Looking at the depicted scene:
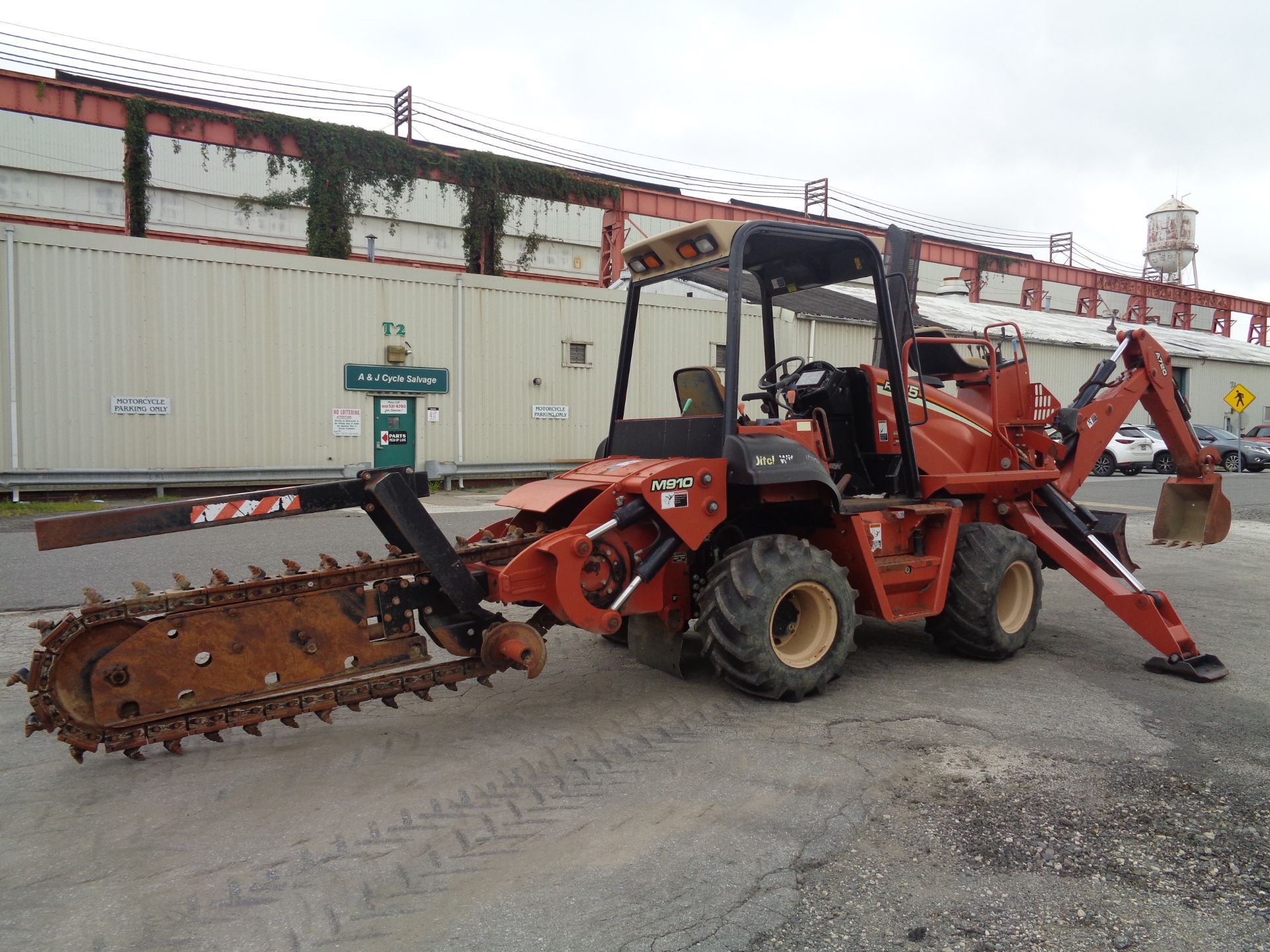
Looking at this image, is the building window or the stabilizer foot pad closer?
the stabilizer foot pad

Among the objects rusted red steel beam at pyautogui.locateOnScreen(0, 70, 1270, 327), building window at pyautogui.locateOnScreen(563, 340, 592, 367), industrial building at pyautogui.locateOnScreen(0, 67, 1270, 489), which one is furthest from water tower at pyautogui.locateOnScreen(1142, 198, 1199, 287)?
building window at pyautogui.locateOnScreen(563, 340, 592, 367)

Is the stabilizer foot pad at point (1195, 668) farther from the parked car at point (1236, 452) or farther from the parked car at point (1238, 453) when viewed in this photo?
the parked car at point (1238, 453)

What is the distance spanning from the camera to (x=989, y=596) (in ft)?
19.2

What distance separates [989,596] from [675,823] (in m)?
3.14

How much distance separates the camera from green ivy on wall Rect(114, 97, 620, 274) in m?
21.2

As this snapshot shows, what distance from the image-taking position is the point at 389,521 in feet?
14.6

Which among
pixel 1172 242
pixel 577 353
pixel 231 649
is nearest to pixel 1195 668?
pixel 231 649

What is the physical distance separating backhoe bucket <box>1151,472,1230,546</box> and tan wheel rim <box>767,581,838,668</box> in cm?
396

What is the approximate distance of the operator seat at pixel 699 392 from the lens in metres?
5.37

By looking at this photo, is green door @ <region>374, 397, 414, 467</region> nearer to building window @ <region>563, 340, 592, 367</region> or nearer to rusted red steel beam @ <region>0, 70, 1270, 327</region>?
building window @ <region>563, 340, 592, 367</region>

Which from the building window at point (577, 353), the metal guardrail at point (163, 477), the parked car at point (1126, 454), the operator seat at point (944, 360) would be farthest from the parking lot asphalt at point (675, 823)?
the parked car at point (1126, 454)

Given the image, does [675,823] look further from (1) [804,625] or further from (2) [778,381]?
(2) [778,381]

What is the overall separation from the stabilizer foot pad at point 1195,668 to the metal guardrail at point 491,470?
13.7 m

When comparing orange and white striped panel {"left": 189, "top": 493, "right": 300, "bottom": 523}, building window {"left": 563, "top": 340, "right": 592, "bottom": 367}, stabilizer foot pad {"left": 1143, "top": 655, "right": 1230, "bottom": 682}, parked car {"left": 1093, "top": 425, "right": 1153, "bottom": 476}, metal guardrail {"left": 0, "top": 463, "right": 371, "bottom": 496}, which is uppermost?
building window {"left": 563, "top": 340, "right": 592, "bottom": 367}
